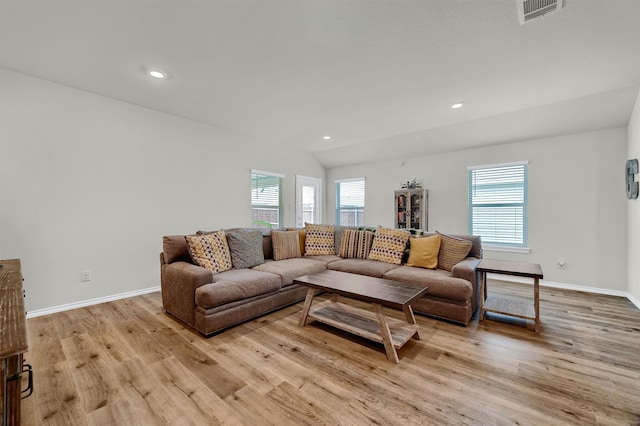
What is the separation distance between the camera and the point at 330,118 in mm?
4066

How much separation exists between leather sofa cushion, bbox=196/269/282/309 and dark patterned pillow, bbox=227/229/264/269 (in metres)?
0.17

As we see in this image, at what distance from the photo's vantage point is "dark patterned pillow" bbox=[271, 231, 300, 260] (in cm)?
382

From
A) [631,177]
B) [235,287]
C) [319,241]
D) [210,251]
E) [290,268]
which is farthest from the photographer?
[319,241]

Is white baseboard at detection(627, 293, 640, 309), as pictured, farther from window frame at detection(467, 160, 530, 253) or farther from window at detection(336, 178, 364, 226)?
window at detection(336, 178, 364, 226)

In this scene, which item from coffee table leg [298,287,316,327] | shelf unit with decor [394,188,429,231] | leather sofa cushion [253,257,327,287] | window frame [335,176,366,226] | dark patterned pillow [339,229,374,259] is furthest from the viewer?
window frame [335,176,366,226]

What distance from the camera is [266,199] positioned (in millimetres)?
5262

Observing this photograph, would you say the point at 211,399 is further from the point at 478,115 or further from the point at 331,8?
the point at 478,115

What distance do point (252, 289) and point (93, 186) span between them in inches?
94.7

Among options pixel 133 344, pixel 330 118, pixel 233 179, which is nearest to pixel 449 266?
pixel 330 118

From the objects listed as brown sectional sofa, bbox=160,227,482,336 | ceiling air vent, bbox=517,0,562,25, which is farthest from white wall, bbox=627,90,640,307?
ceiling air vent, bbox=517,0,562,25

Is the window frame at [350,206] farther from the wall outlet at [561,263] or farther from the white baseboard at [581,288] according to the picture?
the wall outlet at [561,263]

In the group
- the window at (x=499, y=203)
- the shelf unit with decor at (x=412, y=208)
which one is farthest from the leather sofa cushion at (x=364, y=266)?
the window at (x=499, y=203)

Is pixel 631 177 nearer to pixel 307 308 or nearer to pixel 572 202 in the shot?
pixel 572 202

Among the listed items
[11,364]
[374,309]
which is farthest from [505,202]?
[11,364]
